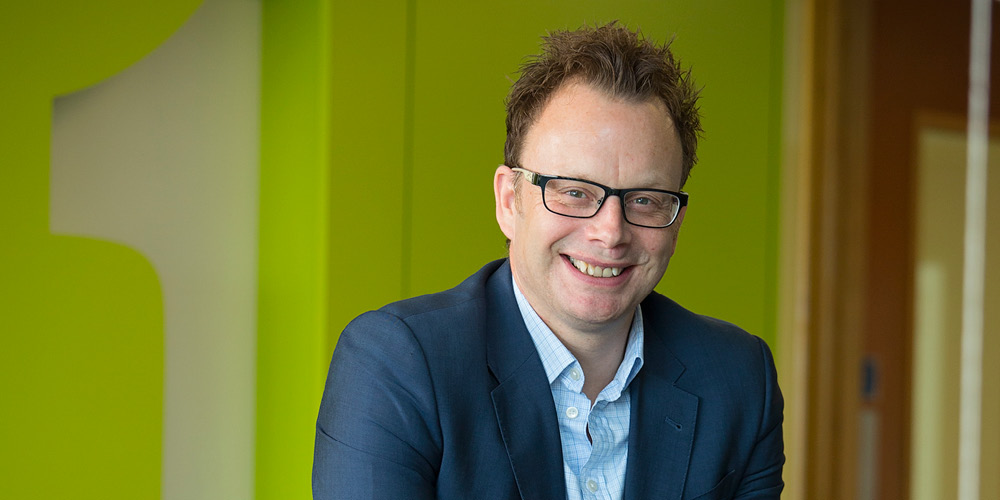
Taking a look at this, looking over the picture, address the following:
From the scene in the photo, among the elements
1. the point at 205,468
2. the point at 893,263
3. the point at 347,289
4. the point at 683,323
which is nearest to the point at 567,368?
the point at 683,323

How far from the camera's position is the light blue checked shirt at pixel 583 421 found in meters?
1.46

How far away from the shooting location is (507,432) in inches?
55.0

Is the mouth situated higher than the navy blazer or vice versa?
the mouth

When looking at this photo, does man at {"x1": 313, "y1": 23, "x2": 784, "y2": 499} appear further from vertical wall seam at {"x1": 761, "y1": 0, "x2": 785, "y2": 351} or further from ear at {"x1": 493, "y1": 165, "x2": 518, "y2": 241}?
vertical wall seam at {"x1": 761, "y1": 0, "x2": 785, "y2": 351}

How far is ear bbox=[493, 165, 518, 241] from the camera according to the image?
1517 mm

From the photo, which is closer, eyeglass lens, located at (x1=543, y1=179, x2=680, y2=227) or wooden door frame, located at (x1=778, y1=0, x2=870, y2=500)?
eyeglass lens, located at (x1=543, y1=179, x2=680, y2=227)

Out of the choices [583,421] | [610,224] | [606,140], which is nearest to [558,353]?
[583,421]

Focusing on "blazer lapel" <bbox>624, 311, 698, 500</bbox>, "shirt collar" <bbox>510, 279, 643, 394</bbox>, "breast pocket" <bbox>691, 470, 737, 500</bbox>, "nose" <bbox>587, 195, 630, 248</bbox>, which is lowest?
"breast pocket" <bbox>691, 470, 737, 500</bbox>

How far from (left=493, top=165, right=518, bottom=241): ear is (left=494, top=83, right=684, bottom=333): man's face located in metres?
0.04

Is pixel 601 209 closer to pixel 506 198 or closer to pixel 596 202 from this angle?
pixel 596 202

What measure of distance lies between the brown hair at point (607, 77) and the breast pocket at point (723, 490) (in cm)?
51

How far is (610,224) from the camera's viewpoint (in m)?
1.37

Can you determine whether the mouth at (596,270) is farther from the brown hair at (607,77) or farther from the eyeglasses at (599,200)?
the brown hair at (607,77)

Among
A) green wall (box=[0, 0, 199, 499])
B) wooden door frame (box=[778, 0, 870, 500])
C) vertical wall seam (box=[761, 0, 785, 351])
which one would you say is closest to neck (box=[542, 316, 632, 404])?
green wall (box=[0, 0, 199, 499])
